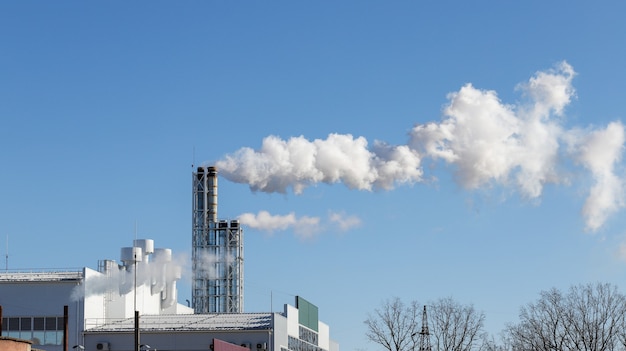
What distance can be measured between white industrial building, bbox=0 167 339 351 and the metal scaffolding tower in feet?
23.8

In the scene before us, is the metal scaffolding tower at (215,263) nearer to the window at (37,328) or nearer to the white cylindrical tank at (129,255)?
the white cylindrical tank at (129,255)

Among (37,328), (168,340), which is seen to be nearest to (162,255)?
(168,340)

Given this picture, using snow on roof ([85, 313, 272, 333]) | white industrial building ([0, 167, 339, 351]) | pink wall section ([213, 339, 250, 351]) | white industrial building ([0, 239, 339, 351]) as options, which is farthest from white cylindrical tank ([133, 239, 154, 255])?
pink wall section ([213, 339, 250, 351])

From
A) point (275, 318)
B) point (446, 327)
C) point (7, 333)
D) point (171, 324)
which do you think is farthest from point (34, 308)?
point (446, 327)

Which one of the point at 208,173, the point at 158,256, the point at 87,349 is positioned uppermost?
the point at 208,173

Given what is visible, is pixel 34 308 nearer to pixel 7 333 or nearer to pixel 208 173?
pixel 7 333

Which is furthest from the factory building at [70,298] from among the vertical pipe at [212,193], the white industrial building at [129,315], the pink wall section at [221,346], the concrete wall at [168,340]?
the vertical pipe at [212,193]

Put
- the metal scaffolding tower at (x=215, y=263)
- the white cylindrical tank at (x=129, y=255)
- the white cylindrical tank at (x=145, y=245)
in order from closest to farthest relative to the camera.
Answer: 1. the white cylindrical tank at (x=129, y=255)
2. the white cylindrical tank at (x=145, y=245)
3. the metal scaffolding tower at (x=215, y=263)

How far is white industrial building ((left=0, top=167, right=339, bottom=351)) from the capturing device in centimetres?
9331

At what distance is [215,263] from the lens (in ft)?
405

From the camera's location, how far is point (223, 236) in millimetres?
124000

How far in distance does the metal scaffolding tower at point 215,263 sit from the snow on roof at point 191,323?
22.0 meters

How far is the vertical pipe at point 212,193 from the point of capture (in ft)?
410

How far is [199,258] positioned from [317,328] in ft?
48.9
